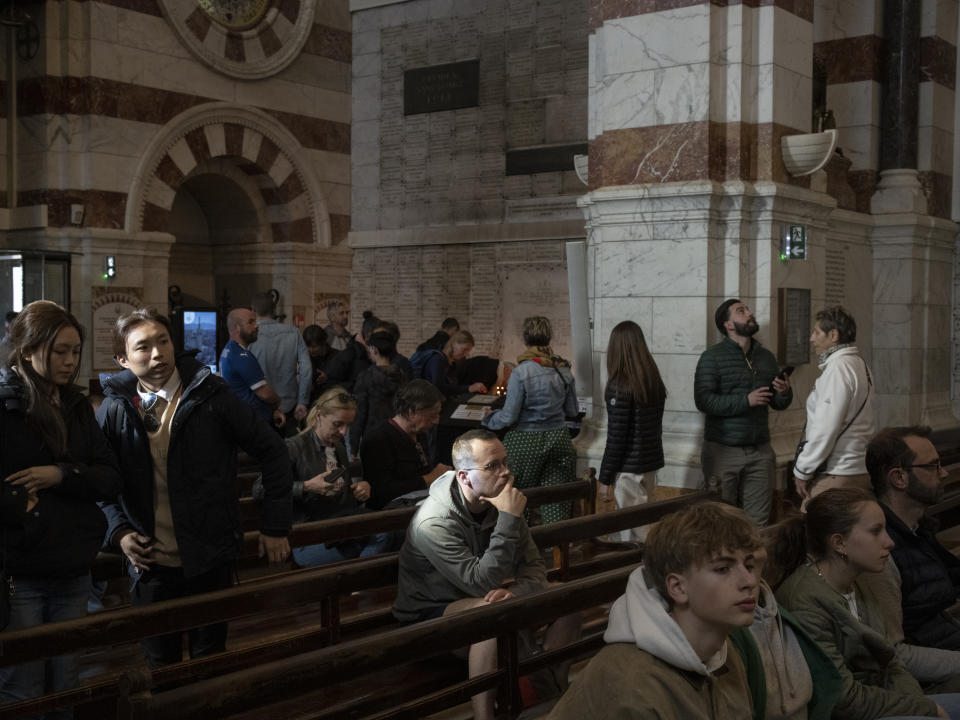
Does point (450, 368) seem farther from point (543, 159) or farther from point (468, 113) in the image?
point (468, 113)

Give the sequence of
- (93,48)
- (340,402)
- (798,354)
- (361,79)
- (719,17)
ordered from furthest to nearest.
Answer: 1. (361,79)
2. (93,48)
3. (798,354)
4. (719,17)
5. (340,402)

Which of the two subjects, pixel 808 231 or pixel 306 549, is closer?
pixel 306 549

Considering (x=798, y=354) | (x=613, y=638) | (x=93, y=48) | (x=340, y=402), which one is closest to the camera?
(x=613, y=638)

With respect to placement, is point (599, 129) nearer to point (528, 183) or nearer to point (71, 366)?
point (71, 366)

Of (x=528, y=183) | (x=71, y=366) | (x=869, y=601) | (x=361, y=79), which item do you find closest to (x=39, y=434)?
(x=71, y=366)

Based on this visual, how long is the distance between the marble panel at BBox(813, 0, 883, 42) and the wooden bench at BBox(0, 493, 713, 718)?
6.02 meters

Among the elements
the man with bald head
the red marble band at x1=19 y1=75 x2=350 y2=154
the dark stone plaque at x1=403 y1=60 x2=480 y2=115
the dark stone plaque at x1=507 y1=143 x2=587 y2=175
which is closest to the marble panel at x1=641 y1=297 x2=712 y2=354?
the man with bald head

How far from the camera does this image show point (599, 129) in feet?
23.7

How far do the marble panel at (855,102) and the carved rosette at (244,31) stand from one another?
713 centimetres

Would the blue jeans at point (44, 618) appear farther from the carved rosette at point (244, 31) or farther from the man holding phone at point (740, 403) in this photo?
the carved rosette at point (244, 31)

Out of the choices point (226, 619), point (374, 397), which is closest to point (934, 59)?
point (374, 397)

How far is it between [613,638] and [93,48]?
35.6 ft

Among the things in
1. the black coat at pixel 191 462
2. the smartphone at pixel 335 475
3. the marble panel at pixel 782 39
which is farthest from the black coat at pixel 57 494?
the marble panel at pixel 782 39

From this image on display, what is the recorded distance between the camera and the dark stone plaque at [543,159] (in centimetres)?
1248
